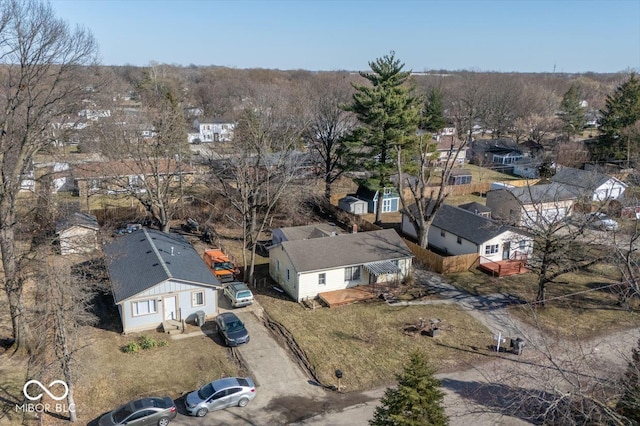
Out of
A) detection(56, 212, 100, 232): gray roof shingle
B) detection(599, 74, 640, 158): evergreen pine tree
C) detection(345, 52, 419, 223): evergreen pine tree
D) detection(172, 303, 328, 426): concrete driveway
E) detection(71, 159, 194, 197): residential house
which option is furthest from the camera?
detection(599, 74, 640, 158): evergreen pine tree

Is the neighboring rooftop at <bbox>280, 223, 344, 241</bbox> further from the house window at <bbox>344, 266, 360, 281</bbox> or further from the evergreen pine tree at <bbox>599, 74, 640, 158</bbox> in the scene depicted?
the evergreen pine tree at <bbox>599, 74, 640, 158</bbox>

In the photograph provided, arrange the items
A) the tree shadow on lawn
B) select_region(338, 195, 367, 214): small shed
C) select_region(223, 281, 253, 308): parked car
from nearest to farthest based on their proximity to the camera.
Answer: the tree shadow on lawn < select_region(223, 281, 253, 308): parked car < select_region(338, 195, 367, 214): small shed

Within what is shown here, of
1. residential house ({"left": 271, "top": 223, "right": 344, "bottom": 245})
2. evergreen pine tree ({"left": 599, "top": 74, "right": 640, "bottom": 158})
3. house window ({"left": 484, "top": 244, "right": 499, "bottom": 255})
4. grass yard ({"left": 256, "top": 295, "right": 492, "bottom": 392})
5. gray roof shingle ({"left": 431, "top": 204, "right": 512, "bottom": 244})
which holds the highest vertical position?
evergreen pine tree ({"left": 599, "top": 74, "right": 640, "bottom": 158})

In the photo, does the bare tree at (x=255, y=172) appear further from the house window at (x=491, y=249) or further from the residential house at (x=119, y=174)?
the house window at (x=491, y=249)

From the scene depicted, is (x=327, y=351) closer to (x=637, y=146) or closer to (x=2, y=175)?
(x=2, y=175)

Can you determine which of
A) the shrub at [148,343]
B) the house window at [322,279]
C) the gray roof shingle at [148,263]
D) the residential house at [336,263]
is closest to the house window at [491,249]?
the residential house at [336,263]

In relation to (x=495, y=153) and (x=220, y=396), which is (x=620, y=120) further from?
(x=220, y=396)

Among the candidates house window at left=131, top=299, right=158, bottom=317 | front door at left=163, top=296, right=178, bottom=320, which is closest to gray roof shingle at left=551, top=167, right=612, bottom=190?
front door at left=163, top=296, right=178, bottom=320
